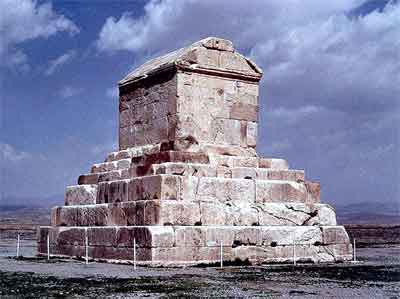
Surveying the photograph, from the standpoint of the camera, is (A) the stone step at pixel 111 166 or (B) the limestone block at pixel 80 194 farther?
A: (B) the limestone block at pixel 80 194

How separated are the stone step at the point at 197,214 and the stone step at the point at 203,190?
22 cm

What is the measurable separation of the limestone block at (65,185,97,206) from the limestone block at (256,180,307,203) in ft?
12.8

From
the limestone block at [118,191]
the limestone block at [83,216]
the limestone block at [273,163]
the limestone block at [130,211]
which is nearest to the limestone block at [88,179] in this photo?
the limestone block at [83,216]

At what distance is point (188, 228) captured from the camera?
14.1 metres

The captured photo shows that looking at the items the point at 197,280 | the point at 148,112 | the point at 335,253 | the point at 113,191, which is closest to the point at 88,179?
the point at 113,191

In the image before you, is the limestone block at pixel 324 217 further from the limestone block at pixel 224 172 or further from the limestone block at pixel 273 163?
the limestone block at pixel 224 172

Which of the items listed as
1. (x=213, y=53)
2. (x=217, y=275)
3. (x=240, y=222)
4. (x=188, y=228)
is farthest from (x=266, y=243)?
(x=213, y=53)

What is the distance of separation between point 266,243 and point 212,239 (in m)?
1.36

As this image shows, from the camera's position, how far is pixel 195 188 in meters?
14.9

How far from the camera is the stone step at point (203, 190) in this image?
14.6m

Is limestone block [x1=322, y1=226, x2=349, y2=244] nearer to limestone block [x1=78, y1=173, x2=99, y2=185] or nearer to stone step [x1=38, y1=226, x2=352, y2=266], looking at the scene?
stone step [x1=38, y1=226, x2=352, y2=266]

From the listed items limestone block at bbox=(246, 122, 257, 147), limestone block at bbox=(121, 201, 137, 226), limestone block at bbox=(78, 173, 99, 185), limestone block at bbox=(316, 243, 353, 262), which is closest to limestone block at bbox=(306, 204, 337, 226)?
limestone block at bbox=(316, 243, 353, 262)

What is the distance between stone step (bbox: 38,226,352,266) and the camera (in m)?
13.8

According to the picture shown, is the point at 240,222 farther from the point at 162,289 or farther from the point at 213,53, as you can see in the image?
the point at 162,289
